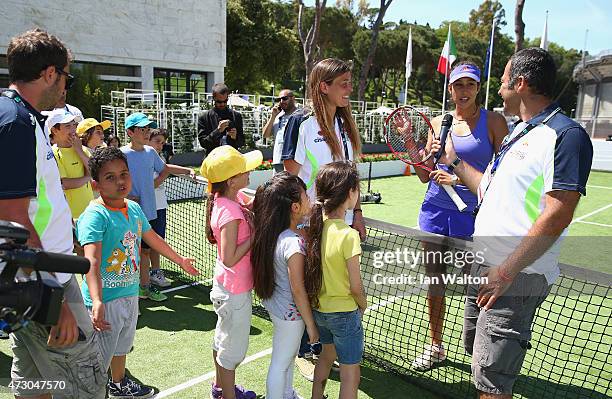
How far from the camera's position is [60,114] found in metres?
4.86

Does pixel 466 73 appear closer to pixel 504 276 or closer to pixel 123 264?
pixel 504 276

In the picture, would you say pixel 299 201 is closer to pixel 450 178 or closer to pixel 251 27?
pixel 450 178

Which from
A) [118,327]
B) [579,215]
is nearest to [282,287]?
[118,327]

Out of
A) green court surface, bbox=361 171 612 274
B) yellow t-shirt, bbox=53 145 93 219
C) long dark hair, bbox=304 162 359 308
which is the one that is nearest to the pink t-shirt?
long dark hair, bbox=304 162 359 308

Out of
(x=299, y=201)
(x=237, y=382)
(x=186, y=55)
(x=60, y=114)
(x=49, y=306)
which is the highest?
(x=186, y=55)

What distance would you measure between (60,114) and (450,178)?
3818 millimetres

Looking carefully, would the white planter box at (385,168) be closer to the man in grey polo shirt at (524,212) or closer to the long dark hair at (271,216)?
the long dark hair at (271,216)

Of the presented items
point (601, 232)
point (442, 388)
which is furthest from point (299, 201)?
point (601, 232)

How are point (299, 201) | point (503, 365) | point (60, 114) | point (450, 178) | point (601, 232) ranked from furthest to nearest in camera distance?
1. point (601, 232)
2. point (60, 114)
3. point (450, 178)
4. point (299, 201)
5. point (503, 365)

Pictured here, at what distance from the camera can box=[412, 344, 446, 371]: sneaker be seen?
4090 mm

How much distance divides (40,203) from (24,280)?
64 cm

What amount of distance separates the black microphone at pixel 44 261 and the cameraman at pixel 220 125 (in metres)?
5.03

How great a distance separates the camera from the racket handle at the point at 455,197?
12.0ft

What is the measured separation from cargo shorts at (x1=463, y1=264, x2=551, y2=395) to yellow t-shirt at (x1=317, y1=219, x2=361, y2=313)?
825mm
